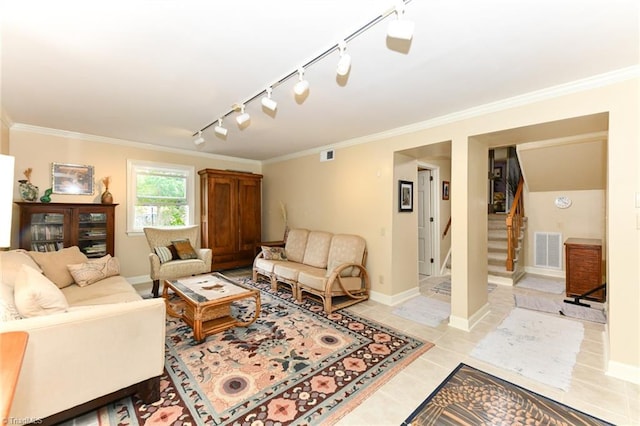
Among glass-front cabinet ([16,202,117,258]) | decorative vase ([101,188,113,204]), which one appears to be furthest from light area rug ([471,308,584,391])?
decorative vase ([101,188,113,204])

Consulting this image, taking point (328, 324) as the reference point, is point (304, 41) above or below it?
above

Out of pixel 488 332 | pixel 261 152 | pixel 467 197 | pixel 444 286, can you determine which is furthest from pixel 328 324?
pixel 261 152

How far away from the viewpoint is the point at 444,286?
15.3 ft

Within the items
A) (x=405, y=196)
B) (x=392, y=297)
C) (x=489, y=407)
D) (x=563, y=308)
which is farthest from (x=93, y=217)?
(x=563, y=308)

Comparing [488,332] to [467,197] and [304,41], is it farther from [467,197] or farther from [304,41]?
[304,41]

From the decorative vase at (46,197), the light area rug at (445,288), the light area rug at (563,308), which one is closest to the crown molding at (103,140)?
the decorative vase at (46,197)

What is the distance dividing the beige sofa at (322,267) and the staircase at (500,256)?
2.73 metres

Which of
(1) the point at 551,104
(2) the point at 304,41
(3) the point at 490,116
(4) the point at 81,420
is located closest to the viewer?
(4) the point at 81,420

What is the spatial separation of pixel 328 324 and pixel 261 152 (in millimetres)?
3545

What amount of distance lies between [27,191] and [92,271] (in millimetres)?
1727

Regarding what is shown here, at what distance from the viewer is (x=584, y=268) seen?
3957 millimetres

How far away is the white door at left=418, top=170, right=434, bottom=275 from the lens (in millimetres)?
5340

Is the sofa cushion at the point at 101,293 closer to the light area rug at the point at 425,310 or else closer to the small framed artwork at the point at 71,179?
the small framed artwork at the point at 71,179

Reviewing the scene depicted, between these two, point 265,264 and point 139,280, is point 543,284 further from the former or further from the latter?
point 139,280
